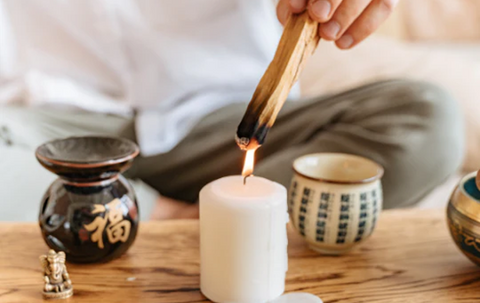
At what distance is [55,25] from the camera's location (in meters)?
1.04

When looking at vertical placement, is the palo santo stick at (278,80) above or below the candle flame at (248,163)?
above

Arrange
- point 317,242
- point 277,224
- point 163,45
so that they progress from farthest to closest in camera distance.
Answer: point 163,45, point 317,242, point 277,224

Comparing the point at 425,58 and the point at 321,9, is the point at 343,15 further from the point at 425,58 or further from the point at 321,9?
the point at 425,58

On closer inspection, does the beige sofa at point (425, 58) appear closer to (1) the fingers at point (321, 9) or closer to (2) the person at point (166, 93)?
(2) the person at point (166, 93)

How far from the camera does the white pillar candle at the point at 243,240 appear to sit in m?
0.45

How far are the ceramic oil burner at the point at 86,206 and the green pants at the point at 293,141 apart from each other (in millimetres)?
320

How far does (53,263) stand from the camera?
47 cm

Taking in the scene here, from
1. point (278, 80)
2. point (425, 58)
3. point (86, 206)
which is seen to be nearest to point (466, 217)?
point (278, 80)

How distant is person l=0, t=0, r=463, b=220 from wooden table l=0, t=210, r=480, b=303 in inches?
11.8

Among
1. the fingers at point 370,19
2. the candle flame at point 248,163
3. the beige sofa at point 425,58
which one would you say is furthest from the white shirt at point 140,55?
the candle flame at point 248,163

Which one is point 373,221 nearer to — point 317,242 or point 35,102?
point 317,242

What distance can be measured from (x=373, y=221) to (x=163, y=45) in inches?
24.1

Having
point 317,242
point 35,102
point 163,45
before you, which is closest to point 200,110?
point 163,45

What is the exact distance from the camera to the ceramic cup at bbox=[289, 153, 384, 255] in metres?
0.55
